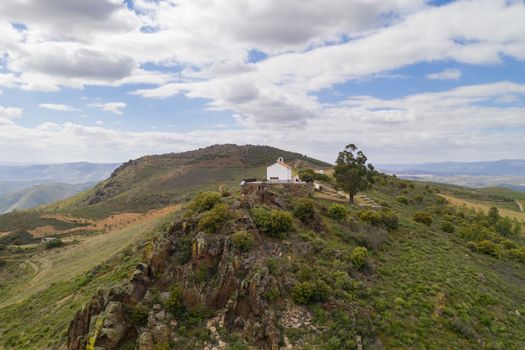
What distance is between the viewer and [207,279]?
18984 mm

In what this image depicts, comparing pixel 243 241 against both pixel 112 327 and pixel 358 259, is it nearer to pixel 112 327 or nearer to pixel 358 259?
→ pixel 112 327

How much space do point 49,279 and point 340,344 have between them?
36.0 m

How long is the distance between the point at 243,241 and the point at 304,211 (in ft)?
26.0

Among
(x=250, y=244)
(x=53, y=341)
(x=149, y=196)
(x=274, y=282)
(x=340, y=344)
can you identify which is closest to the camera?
(x=340, y=344)

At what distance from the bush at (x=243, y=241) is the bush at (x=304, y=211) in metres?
6.90

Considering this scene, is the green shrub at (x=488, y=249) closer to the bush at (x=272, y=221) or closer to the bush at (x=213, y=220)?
the bush at (x=272, y=221)

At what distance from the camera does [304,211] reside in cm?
2638

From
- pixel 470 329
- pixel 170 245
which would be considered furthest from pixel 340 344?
pixel 170 245

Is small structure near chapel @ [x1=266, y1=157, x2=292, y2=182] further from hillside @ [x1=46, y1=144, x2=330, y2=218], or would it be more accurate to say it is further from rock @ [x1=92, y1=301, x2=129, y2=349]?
hillside @ [x1=46, y1=144, x2=330, y2=218]

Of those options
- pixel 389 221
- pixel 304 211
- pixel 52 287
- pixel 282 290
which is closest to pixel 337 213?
pixel 304 211

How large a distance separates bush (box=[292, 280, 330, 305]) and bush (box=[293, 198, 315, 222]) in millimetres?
8029

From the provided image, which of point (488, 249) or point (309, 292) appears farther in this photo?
point (488, 249)

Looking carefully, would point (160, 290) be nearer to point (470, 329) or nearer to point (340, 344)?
point (340, 344)

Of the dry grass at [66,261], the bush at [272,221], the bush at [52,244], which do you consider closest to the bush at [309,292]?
the bush at [272,221]
